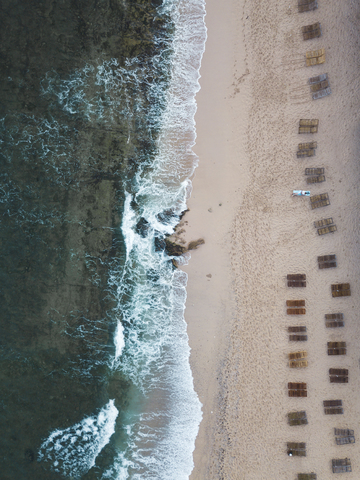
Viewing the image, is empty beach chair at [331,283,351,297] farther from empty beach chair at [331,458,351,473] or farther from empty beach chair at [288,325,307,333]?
empty beach chair at [331,458,351,473]

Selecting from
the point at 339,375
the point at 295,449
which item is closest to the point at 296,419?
the point at 295,449

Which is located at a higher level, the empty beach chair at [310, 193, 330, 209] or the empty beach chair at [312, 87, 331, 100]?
the empty beach chair at [312, 87, 331, 100]

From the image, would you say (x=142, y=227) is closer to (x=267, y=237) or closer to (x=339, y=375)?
(x=267, y=237)

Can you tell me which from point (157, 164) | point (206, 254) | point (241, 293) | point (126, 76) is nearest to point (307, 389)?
point (241, 293)

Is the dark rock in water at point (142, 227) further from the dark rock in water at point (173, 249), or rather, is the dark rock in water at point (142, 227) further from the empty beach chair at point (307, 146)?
the empty beach chair at point (307, 146)

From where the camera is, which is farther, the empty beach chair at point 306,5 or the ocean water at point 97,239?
the ocean water at point 97,239

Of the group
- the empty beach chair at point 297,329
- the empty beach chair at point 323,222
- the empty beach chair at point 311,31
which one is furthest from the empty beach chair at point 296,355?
the empty beach chair at point 311,31

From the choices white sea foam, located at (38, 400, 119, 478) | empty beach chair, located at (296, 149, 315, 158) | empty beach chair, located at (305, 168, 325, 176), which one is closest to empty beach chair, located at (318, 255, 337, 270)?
empty beach chair, located at (305, 168, 325, 176)
